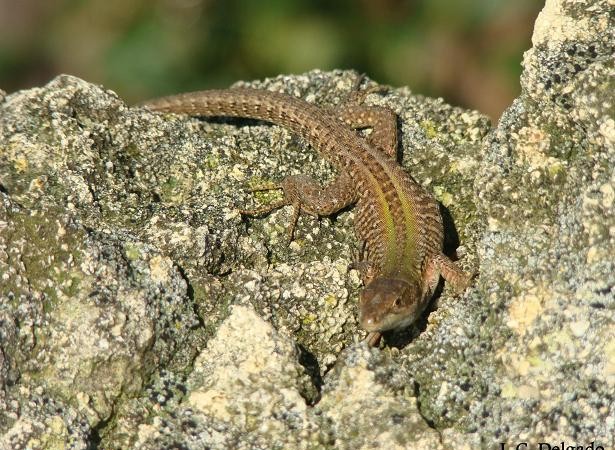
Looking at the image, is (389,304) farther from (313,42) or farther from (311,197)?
(313,42)

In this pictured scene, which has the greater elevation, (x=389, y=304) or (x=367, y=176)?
(x=367, y=176)

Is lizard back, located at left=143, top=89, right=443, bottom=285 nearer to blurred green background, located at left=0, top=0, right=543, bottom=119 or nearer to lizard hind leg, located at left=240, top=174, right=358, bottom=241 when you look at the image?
lizard hind leg, located at left=240, top=174, right=358, bottom=241

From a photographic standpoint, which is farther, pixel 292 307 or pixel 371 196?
pixel 371 196

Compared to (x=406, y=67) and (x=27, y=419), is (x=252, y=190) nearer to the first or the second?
(x=27, y=419)

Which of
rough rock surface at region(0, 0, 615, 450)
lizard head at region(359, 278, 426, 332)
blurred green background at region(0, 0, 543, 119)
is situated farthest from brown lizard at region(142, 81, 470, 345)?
blurred green background at region(0, 0, 543, 119)

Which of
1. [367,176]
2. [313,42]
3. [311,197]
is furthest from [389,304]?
[313,42]

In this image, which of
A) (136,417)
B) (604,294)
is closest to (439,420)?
(604,294)

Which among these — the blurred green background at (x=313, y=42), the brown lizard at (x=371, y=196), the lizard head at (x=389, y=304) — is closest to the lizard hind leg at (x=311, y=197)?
the brown lizard at (x=371, y=196)
